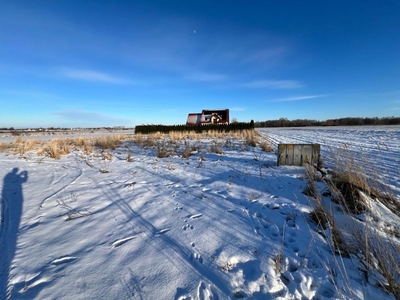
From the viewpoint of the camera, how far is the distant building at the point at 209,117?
31.6 m

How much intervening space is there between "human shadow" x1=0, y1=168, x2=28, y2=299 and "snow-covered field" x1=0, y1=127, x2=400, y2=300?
15mm

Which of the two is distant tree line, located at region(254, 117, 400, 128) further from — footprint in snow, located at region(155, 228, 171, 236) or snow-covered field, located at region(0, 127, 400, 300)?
footprint in snow, located at region(155, 228, 171, 236)

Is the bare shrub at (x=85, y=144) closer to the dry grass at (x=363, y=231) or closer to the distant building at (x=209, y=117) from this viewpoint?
the dry grass at (x=363, y=231)

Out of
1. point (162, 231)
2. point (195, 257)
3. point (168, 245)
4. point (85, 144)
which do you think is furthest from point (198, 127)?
point (195, 257)

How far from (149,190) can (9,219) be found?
217cm

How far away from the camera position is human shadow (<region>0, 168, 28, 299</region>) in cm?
183

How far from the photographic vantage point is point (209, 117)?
1264 inches

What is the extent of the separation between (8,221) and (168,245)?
8.45 feet

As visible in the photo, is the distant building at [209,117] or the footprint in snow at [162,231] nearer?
the footprint in snow at [162,231]

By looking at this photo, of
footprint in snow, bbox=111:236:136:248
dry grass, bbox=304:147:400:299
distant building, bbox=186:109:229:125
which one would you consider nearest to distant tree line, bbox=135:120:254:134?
distant building, bbox=186:109:229:125

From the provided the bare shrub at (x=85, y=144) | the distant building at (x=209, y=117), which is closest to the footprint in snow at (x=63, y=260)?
the bare shrub at (x=85, y=144)

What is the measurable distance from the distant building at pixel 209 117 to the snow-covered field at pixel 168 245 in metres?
27.8

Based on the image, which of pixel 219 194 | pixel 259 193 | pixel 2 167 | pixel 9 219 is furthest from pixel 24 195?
pixel 259 193

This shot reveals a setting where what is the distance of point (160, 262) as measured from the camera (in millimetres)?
1957
